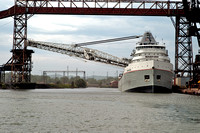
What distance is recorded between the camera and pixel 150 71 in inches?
2117

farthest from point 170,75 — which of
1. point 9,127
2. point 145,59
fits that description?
point 9,127

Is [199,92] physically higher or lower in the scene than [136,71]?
lower

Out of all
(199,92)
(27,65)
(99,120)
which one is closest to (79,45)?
(27,65)

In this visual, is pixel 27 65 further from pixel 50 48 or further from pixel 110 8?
pixel 110 8

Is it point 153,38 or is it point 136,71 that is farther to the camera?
point 153,38

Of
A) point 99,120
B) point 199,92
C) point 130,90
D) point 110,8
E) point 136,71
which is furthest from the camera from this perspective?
point 110,8

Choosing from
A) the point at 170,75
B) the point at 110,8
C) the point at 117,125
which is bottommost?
the point at 117,125

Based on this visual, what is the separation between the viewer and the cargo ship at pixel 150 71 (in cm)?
5394

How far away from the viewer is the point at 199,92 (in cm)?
4869

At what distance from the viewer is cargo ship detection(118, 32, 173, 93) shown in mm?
53938

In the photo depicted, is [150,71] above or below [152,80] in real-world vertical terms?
above

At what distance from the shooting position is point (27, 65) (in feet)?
262

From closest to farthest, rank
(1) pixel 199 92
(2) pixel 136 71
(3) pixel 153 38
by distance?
1. (1) pixel 199 92
2. (2) pixel 136 71
3. (3) pixel 153 38

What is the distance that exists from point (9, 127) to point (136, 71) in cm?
3886
